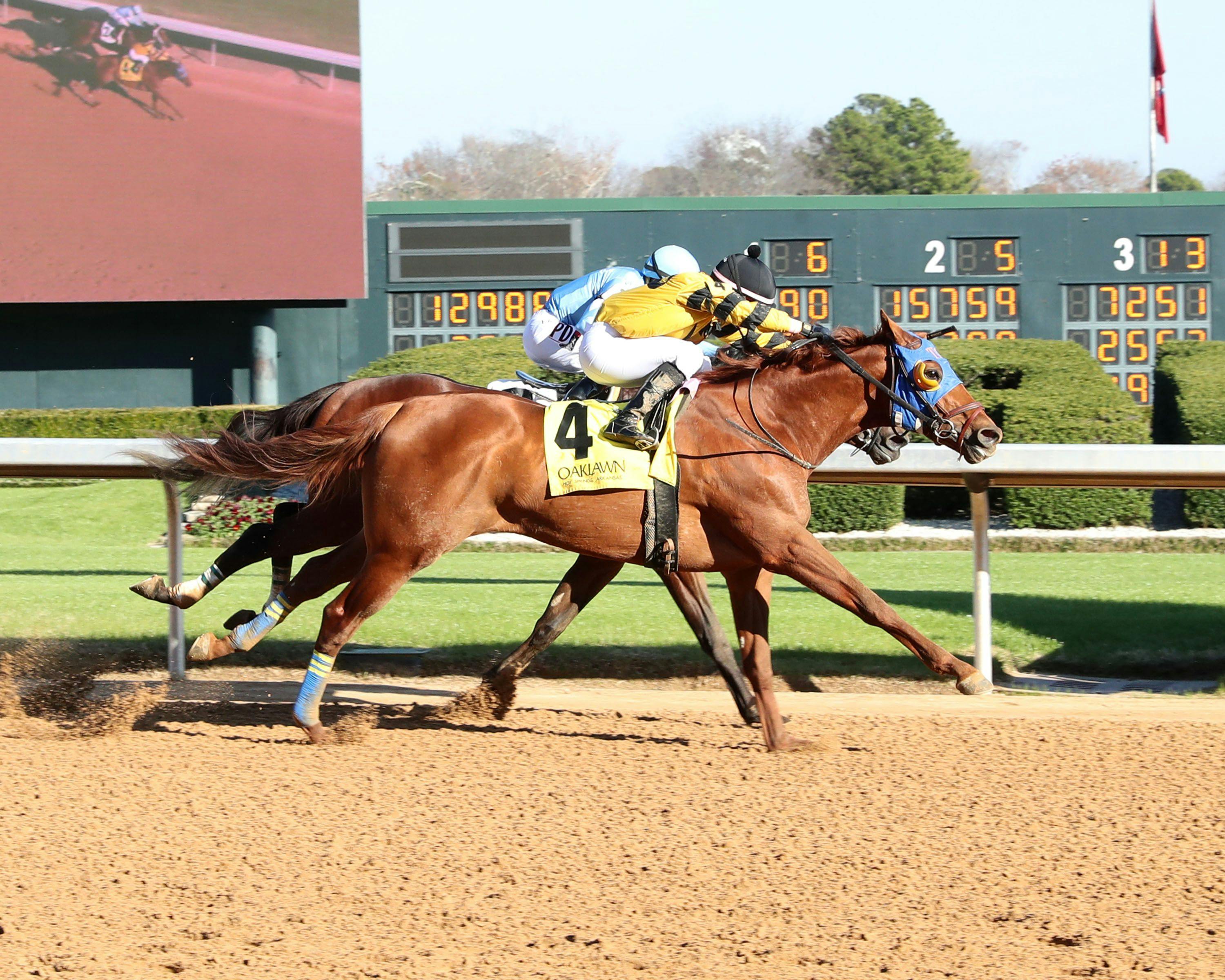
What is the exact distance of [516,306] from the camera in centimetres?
1299

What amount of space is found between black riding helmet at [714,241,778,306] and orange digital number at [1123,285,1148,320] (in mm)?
8778

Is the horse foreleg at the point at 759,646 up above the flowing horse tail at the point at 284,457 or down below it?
below

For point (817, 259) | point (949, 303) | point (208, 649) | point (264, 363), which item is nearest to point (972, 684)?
point (208, 649)

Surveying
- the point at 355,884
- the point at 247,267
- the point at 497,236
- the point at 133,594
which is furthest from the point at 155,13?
the point at 355,884

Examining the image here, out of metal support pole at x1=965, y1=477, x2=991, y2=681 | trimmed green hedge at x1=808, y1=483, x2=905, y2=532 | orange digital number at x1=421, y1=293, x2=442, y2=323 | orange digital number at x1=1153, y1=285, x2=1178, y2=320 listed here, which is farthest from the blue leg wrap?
orange digital number at x1=1153, y1=285, x2=1178, y2=320

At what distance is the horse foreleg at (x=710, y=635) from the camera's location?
5.33m

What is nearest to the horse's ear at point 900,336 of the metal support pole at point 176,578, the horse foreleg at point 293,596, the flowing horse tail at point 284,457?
the flowing horse tail at point 284,457

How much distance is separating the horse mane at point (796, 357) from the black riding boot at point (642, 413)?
13.7 inches

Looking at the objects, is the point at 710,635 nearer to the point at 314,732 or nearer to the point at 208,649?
the point at 314,732

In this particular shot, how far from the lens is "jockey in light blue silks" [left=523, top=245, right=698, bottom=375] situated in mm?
5816

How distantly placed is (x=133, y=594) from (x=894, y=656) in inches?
175

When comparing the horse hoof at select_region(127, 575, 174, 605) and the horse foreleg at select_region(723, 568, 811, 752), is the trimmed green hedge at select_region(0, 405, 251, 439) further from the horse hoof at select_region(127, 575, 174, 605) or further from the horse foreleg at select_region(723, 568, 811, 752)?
the horse foreleg at select_region(723, 568, 811, 752)

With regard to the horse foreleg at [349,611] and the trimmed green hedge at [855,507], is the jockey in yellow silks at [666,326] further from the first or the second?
the trimmed green hedge at [855,507]

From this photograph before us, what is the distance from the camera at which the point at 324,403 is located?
19.3 feet
